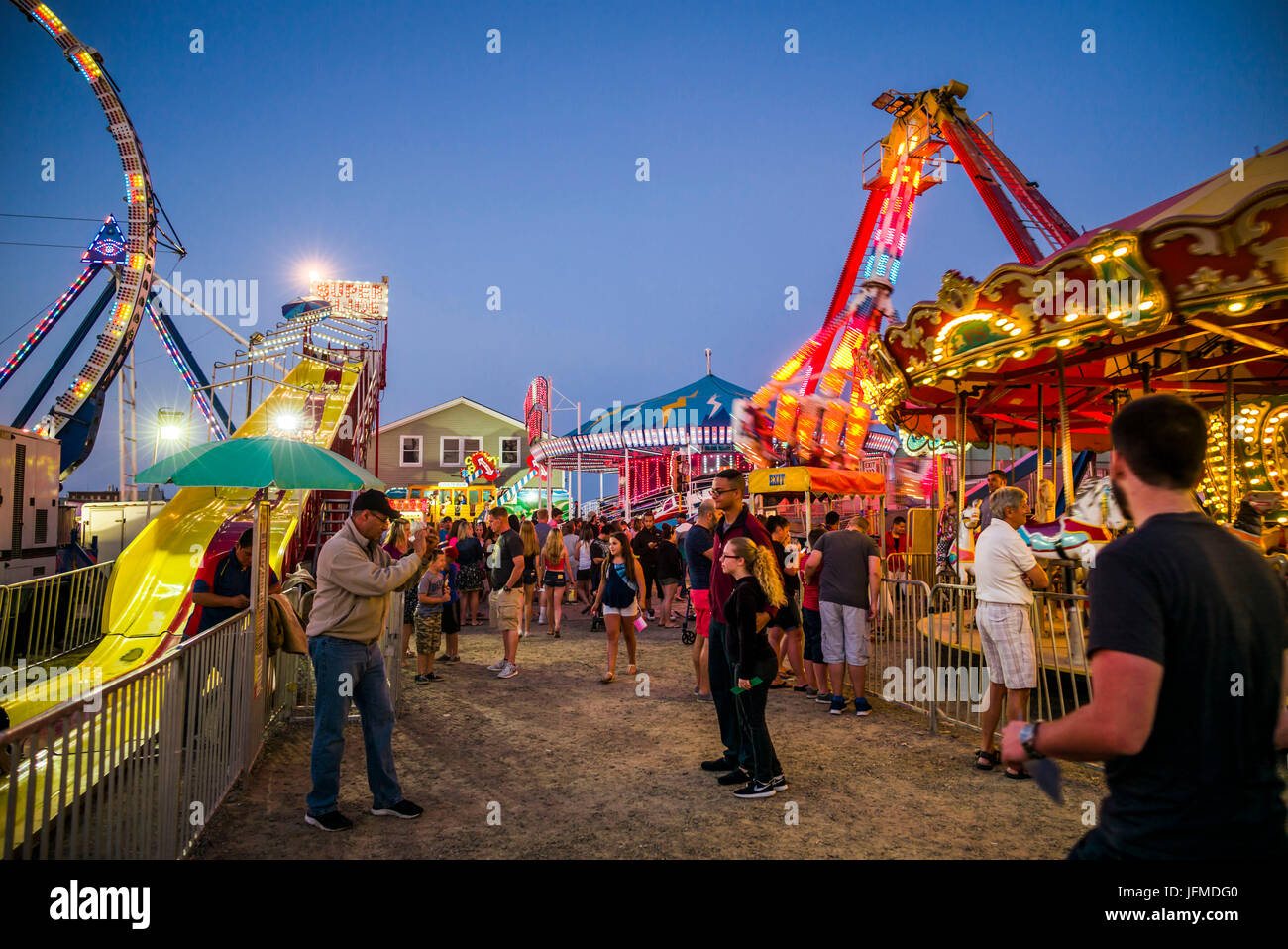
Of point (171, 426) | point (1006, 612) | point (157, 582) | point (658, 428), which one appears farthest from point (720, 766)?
point (171, 426)

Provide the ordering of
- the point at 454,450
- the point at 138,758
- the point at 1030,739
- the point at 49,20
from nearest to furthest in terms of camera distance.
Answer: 1. the point at 1030,739
2. the point at 138,758
3. the point at 49,20
4. the point at 454,450

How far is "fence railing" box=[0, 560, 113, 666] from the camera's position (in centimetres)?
871

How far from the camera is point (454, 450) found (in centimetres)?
3697

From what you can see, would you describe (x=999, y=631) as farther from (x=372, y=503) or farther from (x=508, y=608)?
(x=508, y=608)

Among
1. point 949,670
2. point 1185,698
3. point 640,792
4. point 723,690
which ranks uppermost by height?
point 1185,698

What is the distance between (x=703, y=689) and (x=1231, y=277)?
5.78m

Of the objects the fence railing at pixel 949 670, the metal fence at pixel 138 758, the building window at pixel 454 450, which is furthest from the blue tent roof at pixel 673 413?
the metal fence at pixel 138 758

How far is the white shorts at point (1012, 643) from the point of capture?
5.08 meters

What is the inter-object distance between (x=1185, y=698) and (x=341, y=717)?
163 inches

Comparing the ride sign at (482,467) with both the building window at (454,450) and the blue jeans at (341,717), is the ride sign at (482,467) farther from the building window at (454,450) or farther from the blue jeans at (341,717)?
the blue jeans at (341,717)

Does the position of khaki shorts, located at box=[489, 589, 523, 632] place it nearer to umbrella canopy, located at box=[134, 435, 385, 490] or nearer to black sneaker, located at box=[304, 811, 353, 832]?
umbrella canopy, located at box=[134, 435, 385, 490]

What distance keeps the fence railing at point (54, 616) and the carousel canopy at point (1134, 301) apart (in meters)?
10.1
